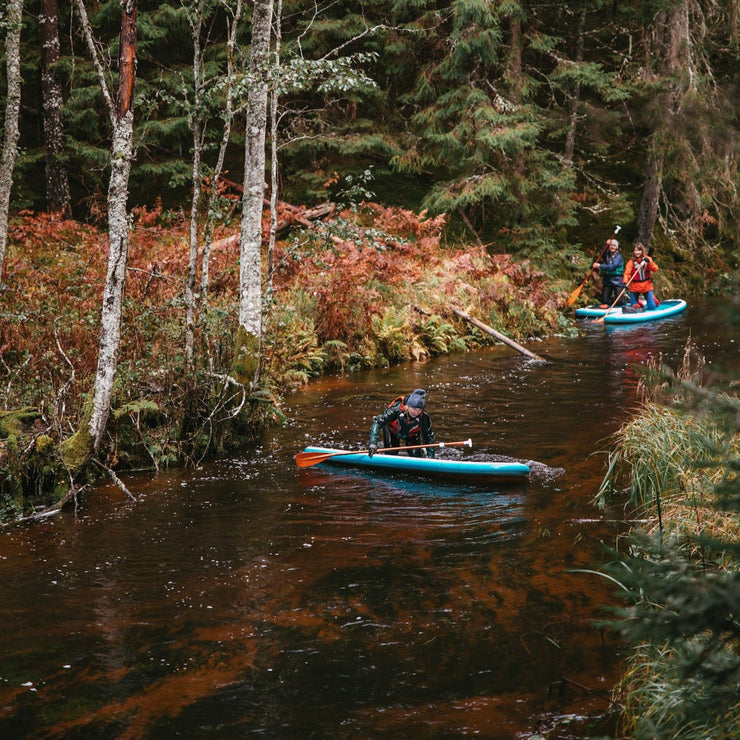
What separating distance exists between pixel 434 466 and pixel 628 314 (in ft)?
40.4

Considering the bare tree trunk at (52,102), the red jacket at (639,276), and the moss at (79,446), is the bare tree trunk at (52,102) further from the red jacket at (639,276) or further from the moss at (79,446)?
the red jacket at (639,276)

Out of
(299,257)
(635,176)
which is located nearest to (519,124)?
(635,176)

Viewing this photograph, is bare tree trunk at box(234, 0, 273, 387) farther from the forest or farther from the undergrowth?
the undergrowth

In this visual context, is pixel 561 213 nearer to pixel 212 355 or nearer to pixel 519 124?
pixel 519 124

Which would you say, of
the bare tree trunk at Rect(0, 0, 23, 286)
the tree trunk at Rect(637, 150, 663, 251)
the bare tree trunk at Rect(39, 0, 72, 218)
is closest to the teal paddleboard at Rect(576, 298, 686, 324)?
the tree trunk at Rect(637, 150, 663, 251)

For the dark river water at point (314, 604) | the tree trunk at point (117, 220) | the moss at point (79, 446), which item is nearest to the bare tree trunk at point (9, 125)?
the tree trunk at point (117, 220)

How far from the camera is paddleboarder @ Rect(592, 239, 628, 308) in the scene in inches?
819

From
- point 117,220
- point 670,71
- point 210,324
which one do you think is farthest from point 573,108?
point 117,220

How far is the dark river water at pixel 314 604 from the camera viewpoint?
189 inches

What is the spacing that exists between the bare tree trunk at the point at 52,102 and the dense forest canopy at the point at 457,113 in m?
0.18

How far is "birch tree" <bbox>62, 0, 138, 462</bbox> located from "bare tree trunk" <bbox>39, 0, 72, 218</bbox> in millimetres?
11756

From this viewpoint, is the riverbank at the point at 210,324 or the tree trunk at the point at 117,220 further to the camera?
the riverbank at the point at 210,324

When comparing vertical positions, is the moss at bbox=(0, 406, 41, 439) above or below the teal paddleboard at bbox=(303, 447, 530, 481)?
above

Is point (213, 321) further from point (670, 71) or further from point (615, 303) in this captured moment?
point (670, 71)
